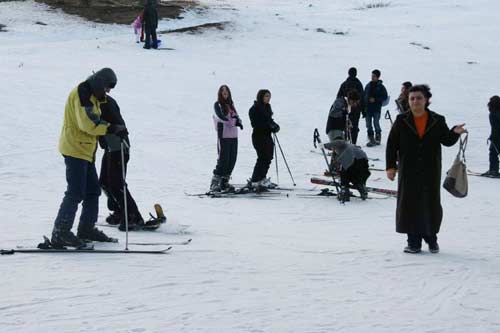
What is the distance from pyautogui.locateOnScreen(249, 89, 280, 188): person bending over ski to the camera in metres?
12.7

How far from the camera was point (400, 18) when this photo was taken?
38594 mm

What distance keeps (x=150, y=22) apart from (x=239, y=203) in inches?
687

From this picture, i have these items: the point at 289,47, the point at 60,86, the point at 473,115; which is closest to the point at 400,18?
the point at 289,47

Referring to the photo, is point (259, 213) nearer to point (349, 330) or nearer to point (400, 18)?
point (349, 330)

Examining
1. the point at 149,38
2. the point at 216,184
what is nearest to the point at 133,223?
the point at 216,184

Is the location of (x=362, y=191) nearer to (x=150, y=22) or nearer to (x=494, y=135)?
(x=494, y=135)

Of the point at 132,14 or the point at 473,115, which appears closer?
the point at 473,115

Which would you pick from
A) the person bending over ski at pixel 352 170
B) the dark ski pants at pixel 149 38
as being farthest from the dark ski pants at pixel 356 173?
the dark ski pants at pixel 149 38

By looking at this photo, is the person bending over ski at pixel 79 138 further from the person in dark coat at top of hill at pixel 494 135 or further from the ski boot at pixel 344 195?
the person in dark coat at top of hill at pixel 494 135

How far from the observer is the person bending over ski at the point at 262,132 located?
12.7m

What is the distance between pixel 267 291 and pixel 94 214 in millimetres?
2402

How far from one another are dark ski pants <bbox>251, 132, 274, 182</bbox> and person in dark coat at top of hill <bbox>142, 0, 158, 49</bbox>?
1621 centimetres

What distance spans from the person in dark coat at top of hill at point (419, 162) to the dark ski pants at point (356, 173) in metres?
4.14

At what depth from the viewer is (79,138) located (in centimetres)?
748
